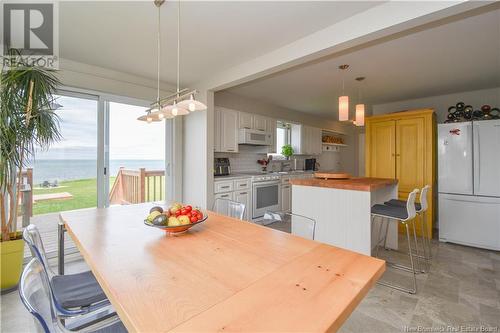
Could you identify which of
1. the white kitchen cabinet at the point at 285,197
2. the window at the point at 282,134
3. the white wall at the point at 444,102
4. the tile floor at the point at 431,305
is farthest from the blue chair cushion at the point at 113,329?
the white wall at the point at 444,102

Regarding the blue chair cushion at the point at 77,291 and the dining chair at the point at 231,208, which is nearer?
the blue chair cushion at the point at 77,291

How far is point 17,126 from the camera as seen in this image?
2.13m

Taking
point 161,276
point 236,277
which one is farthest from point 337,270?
point 161,276

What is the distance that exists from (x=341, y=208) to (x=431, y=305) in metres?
1.07

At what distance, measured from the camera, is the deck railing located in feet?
11.4

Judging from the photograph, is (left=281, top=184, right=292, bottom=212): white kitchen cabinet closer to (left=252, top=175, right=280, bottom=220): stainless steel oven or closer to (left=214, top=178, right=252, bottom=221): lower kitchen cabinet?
(left=252, top=175, right=280, bottom=220): stainless steel oven

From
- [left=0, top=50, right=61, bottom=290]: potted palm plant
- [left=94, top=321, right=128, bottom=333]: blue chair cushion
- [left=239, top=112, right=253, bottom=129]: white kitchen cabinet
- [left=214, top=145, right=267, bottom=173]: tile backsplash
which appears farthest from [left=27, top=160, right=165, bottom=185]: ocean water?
[left=94, top=321, right=128, bottom=333]: blue chair cushion

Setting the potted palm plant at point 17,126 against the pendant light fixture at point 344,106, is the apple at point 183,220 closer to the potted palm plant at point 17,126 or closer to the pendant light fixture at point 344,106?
the potted palm plant at point 17,126

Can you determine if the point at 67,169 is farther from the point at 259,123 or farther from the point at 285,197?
the point at 285,197

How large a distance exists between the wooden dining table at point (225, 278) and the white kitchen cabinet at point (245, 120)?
10.6ft

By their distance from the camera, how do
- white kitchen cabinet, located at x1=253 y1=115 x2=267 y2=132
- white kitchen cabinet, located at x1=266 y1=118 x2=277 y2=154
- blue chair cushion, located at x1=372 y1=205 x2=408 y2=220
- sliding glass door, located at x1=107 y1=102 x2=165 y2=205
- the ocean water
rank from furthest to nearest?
white kitchen cabinet, located at x1=266 y1=118 x2=277 y2=154 → white kitchen cabinet, located at x1=253 y1=115 x2=267 y2=132 → sliding glass door, located at x1=107 y1=102 x2=165 y2=205 → the ocean water → blue chair cushion, located at x1=372 y1=205 x2=408 y2=220

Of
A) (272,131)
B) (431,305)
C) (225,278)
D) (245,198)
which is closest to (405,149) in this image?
(272,131)

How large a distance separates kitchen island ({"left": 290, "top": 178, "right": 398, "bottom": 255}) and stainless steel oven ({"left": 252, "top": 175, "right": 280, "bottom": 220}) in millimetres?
1433
